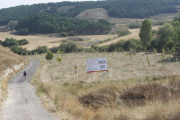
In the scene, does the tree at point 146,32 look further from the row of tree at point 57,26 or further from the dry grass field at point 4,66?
the row of tree at point 57,26

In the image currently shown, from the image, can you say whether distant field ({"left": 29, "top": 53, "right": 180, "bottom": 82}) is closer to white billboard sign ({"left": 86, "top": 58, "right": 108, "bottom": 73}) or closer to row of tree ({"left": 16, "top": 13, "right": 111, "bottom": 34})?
white billboard sign ({"left": 86, "top": 58, "right": 108, "bottom": 73})

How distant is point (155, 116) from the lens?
6.85m

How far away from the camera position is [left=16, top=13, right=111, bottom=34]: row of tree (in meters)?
132

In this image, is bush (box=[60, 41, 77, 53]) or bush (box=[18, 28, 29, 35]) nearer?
bush (box=[60, 41, 77, 53])

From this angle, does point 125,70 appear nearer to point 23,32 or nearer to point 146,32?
point 146,32

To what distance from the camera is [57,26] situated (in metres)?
139

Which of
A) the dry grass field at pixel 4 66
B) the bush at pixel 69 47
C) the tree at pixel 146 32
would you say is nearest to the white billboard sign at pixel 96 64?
the dry grass field at pixel 4 66

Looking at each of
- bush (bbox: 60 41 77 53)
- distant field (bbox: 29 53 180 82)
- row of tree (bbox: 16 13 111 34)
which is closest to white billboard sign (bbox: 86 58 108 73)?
distant field (bbox: 29 53 180 82)

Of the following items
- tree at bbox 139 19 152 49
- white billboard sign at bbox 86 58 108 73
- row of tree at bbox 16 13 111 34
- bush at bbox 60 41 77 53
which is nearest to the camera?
white billboard sign at bbox 86 58 108 73

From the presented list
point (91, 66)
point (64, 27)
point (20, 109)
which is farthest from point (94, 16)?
point (20, 109)

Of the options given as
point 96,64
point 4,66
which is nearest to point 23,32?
point 4,66

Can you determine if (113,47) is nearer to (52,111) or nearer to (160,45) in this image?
(160,45)

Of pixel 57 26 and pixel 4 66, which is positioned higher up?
pixel 57 26

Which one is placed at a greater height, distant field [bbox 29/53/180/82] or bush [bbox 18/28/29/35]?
bush [bbox 18/28/29/35]
